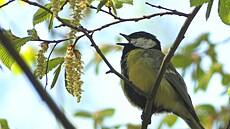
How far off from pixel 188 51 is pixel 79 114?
124 cm

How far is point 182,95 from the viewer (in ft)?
10.8

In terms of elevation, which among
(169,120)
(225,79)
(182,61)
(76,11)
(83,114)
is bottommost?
(76,11)

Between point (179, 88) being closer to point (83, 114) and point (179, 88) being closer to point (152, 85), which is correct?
point (152, 85)

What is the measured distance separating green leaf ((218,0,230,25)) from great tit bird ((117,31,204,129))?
1160 mm

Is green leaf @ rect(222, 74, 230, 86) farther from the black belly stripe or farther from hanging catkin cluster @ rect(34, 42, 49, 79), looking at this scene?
hanging catkin cluster @ rect(34, 42, 49, 79)

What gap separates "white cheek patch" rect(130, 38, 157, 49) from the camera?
12.5 ft

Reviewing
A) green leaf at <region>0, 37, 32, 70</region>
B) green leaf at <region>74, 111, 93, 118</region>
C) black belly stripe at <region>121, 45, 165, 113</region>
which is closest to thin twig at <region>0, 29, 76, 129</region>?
green leaf at <region>0, 37, 32, 70</region>

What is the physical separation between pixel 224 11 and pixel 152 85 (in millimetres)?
1219

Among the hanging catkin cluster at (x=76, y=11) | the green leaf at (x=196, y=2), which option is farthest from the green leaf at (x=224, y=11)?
the hanging catkin cluster at (x=76, y=11)

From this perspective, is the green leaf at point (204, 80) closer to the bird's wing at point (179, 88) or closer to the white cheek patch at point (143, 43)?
the white cheek patch at point (143, 43)

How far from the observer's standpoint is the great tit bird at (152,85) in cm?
320

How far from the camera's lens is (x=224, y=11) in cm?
200

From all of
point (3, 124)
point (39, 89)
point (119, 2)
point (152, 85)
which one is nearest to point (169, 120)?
point (152, 85)

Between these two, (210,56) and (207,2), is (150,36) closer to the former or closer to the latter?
(210,56)
